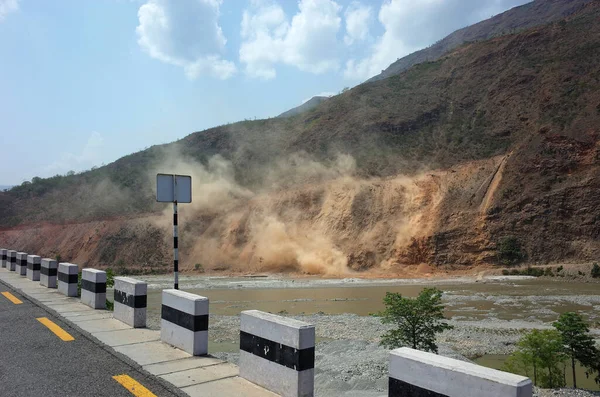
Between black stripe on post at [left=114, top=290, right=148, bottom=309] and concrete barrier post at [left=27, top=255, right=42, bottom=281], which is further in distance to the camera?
concrete barrier post at [left=27, top=255, right=42, bottom=281]

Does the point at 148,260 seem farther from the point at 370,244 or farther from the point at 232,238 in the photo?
the point at 370,244

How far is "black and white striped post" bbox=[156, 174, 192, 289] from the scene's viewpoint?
383 inches

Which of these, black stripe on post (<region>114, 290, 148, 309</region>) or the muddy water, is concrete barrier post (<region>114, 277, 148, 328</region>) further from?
the muddy water

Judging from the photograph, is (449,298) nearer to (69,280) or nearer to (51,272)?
(51,272)

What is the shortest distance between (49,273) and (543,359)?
1373cm

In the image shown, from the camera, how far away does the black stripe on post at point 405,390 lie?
12.7 ft

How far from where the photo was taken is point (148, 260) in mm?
47844

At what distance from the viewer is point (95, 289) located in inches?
442

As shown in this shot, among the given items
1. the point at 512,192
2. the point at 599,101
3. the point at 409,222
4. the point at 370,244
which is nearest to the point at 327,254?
the point at 370,244

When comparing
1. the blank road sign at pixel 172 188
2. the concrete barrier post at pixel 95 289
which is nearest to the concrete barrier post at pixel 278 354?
the blank road sign at pixel 172 188

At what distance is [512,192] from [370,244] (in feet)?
40.9

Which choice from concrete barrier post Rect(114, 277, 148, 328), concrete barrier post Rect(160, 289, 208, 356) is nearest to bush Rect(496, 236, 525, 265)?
concrete barrier post Rect(114, 277, 148, 328)

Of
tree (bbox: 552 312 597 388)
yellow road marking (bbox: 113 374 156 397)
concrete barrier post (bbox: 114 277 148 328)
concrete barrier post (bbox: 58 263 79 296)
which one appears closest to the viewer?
yellow road marking (bbox: 113 374 156 397)

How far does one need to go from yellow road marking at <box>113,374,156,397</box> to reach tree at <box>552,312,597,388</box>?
398 inches
